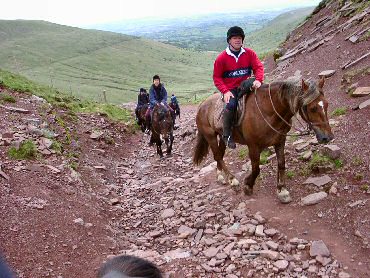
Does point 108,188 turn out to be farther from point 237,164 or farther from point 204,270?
point 204,270

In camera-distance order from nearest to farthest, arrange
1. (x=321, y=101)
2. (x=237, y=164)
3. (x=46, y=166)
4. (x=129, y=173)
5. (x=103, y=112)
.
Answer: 1. (x=321, y=101)
2. (x=46, y=166)
3. (x=237, y=164)
4. (x=129, y=173)
5. (x=103, y=112)

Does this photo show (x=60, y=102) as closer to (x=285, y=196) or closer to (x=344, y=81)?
(x=344, y=81)

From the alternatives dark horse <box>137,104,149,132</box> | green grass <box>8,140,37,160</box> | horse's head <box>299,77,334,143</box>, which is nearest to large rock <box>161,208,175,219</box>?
horse's head <box>299,77,334,143</box>

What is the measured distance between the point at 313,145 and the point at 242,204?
2499mm

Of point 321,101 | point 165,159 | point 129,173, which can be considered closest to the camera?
point 321,101

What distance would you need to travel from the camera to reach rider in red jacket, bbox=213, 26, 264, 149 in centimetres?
781

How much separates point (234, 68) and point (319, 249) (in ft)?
13.1

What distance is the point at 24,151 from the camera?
32.7ft

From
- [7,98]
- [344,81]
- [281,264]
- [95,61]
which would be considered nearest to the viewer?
[281,264]

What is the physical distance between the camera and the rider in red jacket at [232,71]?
781 centimetres

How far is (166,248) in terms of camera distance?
7398 mm

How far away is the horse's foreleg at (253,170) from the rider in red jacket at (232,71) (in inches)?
23.4

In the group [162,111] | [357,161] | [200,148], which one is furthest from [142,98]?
[357,161]

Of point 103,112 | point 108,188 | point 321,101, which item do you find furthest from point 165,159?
point 321,101
